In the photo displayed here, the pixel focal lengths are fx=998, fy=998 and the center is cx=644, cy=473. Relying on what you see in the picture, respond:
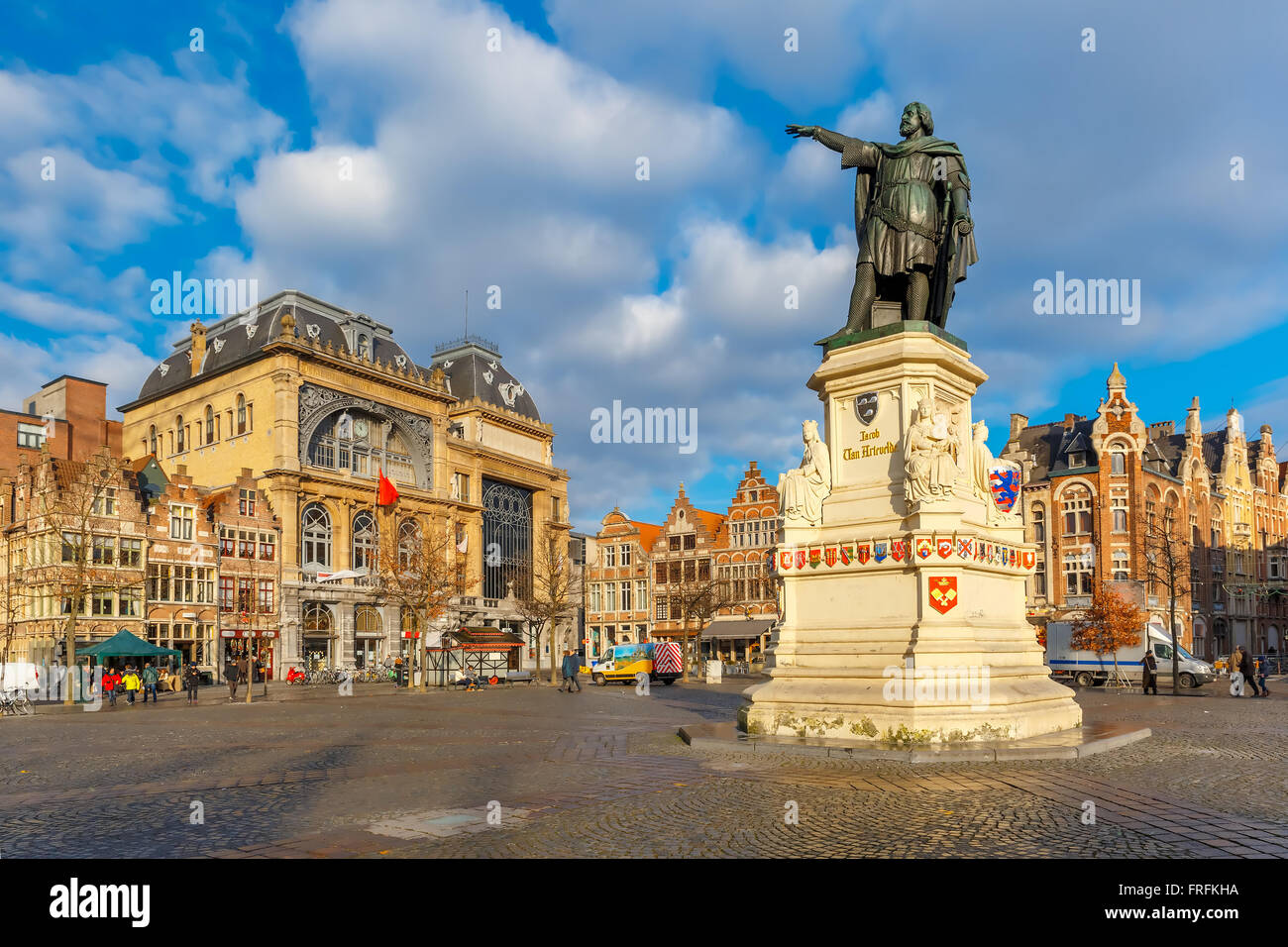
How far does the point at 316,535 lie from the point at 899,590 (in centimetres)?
5171

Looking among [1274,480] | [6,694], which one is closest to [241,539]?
[6,694]

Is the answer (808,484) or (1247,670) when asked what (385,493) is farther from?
(808,484)

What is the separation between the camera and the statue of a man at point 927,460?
1232 cm

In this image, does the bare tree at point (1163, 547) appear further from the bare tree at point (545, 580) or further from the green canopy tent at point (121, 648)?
the green canopy tent at point (121, 648)

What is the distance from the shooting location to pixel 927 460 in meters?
12.4

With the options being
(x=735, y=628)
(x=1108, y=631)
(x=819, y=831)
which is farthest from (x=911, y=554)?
(x=735, y=628)

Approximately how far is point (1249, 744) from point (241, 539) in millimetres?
50191

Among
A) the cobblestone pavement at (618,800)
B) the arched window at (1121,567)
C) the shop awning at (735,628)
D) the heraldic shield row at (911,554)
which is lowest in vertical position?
the shop awning at (735,628)

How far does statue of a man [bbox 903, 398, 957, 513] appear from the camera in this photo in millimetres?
12320

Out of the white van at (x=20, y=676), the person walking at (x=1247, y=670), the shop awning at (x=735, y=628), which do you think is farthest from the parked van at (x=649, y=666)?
the white van at (x=20, y=676)

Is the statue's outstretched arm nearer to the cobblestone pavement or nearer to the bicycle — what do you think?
the cobblestone pavement

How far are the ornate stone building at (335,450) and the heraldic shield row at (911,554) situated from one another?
4191 cm

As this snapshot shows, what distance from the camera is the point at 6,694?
30422 millimetres
